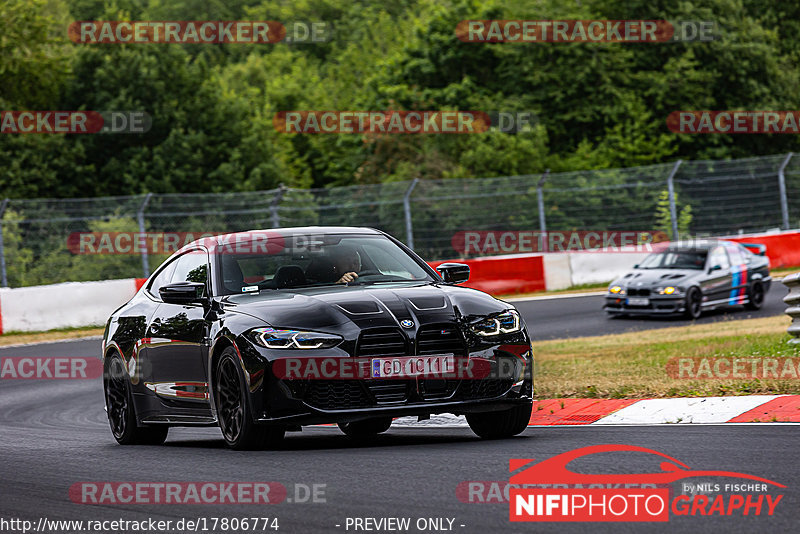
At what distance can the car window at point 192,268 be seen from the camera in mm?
8883

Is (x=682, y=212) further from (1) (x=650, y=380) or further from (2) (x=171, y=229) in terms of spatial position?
(1) (x=650, y=380)

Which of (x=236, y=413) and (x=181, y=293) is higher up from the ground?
(x=181, y=293)

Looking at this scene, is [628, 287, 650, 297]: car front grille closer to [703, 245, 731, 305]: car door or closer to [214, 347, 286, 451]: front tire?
[703, 245, 731, 305]: car door

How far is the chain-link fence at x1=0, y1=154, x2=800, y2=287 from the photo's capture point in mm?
23859

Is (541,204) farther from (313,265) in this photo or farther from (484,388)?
(484,388)

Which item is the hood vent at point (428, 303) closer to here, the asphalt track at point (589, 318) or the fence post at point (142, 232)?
the asphalt track at point (589, 318)

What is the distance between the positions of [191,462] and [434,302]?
1.79 meters

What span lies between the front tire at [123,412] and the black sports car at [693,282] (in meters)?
12.0

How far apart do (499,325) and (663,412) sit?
1842mm

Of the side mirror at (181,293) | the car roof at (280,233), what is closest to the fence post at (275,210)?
the car roof at (280,233)

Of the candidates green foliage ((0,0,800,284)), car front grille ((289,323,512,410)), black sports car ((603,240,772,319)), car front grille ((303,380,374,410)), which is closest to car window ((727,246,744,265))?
black sports car ((603,240,772,319))

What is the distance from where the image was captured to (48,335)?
21766 millimetres

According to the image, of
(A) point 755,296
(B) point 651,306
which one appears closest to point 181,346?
(B) point 651,306

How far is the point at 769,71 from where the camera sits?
45.2 metres
